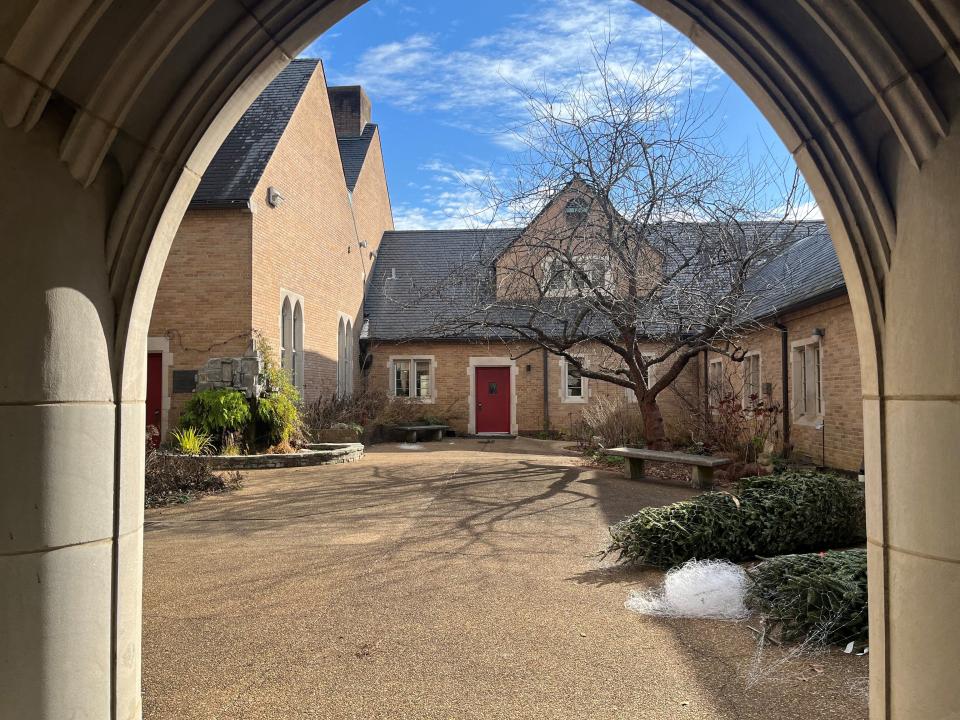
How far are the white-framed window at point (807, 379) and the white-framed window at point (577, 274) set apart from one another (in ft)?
16.2

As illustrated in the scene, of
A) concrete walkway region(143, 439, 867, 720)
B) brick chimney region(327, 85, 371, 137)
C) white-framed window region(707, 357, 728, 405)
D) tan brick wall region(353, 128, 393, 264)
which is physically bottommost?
concrete walkway region(143, 439, 867, 720)

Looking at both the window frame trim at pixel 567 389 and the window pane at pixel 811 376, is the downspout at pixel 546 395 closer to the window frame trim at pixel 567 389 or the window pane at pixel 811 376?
the window frame trim at pixel 567 389

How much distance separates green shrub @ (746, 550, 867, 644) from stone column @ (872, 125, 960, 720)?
2.06 m

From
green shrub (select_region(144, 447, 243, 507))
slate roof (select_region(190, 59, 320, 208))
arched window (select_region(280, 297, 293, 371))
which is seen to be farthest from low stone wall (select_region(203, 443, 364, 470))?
slate roof (select_region(190, 59, 320, 208))

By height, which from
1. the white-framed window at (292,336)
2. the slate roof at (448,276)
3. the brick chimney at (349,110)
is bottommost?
the white-framed window at (292,336)

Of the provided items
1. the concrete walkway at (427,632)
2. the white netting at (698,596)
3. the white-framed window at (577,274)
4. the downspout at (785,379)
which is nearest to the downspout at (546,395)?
the downspout at (785,379)

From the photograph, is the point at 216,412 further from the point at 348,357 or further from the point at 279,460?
the point at 348,357

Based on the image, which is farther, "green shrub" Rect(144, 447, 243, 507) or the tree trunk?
the tree trunk

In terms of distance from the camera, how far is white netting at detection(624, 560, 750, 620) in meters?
5.28

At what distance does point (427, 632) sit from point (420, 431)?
1735cm

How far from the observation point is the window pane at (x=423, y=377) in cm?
2467

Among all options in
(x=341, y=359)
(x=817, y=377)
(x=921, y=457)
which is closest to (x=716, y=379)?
(x=817, y=377)

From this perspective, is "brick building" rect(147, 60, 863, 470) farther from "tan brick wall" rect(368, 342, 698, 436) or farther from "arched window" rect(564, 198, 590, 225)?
"arched window" rect(564, 198, 590, 225)

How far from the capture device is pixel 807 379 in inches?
614
